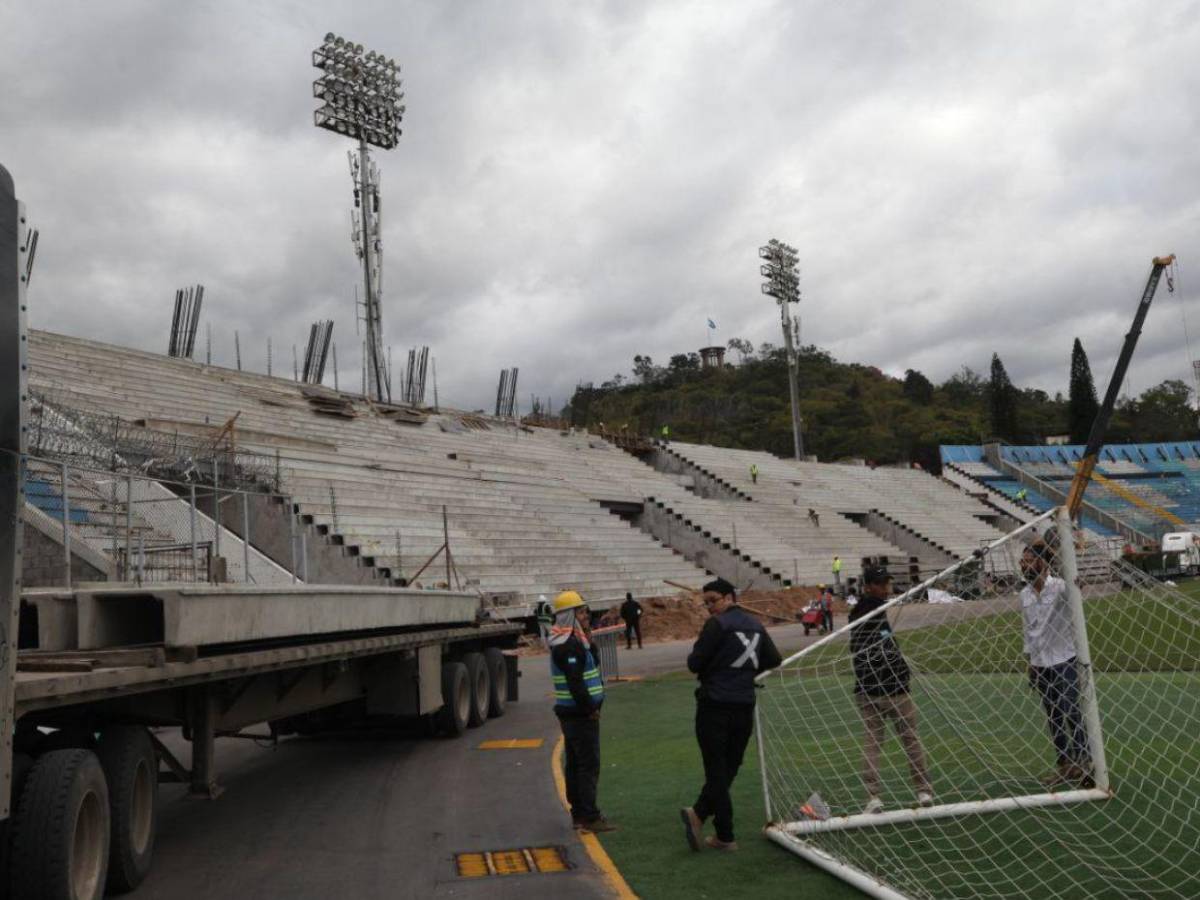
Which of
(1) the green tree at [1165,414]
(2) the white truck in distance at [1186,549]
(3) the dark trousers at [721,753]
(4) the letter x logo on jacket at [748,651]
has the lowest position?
(2) the white truck in distance at [1186,549]

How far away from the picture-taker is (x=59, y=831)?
16.8 ft

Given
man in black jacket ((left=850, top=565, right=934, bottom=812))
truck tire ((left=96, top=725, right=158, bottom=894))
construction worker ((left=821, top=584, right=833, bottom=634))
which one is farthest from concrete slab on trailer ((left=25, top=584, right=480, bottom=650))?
construction worker ((left=821, top=584, right=833, bottom=634))

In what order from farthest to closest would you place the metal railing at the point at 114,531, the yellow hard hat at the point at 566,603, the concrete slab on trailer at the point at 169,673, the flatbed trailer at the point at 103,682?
the metal railing at the point at 114,531
the yellow hard hat at the point at 566,603
the concrete slab on trailer at the point at 169,673
the flatbed trailer at the point at 103,682

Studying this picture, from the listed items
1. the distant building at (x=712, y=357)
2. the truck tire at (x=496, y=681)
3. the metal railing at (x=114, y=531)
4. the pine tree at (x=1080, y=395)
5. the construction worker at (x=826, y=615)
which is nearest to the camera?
the metal railing at (x=114, y=531)

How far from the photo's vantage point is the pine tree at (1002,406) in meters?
100

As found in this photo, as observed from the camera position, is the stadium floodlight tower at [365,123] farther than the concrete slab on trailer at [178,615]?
Yes

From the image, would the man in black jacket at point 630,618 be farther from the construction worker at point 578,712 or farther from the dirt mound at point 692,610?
the construction worker at point 578,712

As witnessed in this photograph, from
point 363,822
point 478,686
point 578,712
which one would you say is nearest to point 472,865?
point 578,712

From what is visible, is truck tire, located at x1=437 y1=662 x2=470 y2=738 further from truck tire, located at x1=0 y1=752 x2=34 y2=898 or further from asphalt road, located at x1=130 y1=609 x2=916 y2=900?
truck tire, located at x1=0 y1=752 x2=34 y2=898

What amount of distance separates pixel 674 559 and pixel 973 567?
28.7 meters

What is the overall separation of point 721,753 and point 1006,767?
283 cm

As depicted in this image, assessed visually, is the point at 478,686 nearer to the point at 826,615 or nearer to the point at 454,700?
the point at 454,700

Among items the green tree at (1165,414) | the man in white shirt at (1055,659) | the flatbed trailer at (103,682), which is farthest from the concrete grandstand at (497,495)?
the green tree at (1165,414)

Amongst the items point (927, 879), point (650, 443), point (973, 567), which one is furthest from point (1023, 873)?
point (650, 443)
